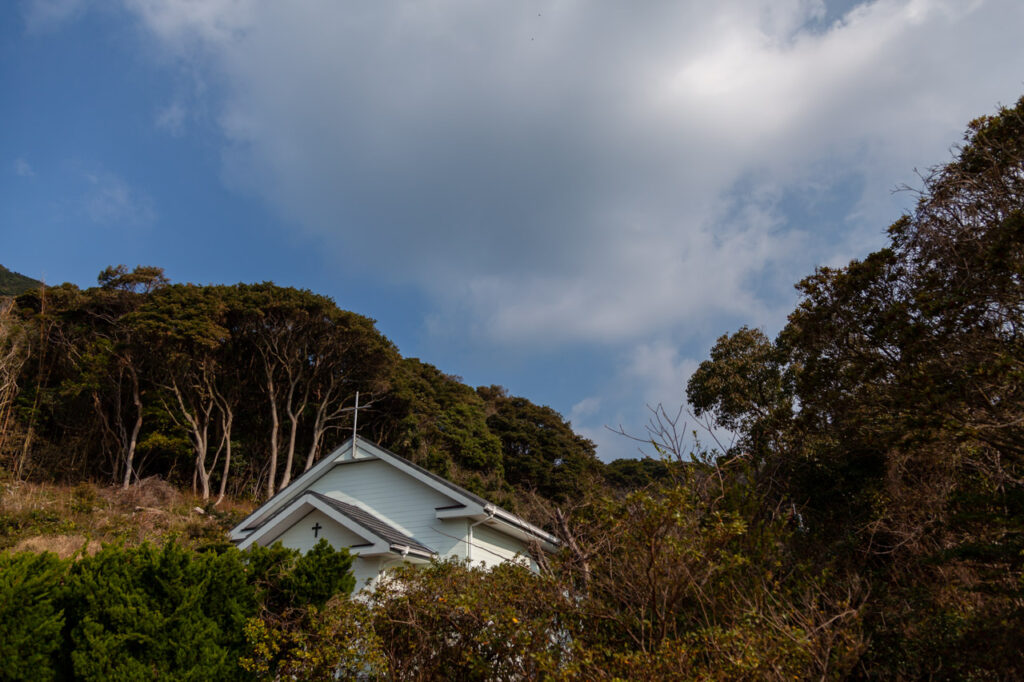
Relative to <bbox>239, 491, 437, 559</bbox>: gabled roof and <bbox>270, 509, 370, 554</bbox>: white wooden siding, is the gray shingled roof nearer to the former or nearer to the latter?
<bbox>239, 491, 437, 559</bbox>: gabled roof

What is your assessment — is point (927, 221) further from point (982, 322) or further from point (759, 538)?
point (759, 538)

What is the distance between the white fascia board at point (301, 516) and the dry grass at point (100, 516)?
13.6ft

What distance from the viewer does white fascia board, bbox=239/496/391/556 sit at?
10938 mm

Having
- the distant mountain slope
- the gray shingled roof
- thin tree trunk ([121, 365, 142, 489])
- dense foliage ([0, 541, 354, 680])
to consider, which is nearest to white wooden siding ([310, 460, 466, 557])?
the gray shingled roof

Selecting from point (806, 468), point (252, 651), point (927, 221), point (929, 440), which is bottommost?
point (252, 651)

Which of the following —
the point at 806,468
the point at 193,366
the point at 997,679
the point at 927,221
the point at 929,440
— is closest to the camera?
the point at 997,679

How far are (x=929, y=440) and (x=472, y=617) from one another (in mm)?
6342

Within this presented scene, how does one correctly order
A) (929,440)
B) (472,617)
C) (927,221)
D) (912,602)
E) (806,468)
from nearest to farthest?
(472,617) < (929,440) < (927,221) < (912,602) < (806,468)

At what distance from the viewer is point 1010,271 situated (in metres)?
7.21

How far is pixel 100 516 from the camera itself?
19.6 m

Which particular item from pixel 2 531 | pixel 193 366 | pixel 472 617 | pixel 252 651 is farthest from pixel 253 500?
pixel 472 617

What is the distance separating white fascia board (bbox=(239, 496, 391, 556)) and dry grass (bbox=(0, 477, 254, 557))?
415cm

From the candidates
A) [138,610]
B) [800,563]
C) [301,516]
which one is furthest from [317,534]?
[800,563]

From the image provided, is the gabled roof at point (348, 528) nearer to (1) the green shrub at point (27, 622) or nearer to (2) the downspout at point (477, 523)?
(2) the downspout at point (477, 523)
